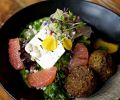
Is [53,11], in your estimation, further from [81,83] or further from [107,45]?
[81,83]

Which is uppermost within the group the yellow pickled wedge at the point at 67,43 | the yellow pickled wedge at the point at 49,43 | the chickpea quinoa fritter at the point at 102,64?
the yellow pickled wedge at the point at 49,43

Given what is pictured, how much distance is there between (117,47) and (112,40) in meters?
0.05

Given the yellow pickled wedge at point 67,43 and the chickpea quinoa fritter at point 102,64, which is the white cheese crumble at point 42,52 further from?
the chickpea quinoa fritter at point 102,64

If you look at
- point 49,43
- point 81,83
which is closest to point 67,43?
point 49,43

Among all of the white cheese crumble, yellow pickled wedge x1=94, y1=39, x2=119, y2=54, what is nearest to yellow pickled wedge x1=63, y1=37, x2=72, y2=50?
the white cheese crumble

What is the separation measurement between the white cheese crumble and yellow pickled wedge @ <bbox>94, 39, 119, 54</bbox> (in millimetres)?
201

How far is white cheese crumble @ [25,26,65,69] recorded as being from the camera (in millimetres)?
1445

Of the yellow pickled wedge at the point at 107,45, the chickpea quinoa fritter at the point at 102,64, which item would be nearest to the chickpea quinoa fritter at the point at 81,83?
the chickpea quinoa fritter at the point at 102,64

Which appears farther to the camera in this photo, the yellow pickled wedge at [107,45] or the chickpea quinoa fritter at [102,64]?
the yellow pickled wedge at [107,45]

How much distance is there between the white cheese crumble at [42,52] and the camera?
1445 mm

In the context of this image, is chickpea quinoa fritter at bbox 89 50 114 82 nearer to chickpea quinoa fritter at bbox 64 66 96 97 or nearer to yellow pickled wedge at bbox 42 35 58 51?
chickpea quinoa fritter at bbox 64 66 96 97

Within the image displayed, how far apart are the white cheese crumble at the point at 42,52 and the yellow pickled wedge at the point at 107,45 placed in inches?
7.9

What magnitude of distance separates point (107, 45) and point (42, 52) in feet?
0.97

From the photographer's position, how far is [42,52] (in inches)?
57.6
